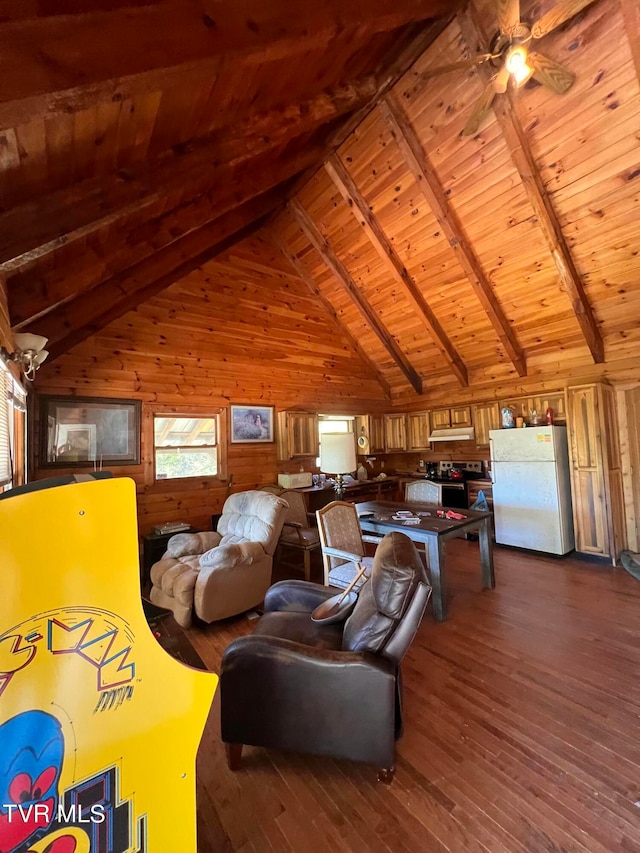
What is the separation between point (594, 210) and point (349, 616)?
4.41m

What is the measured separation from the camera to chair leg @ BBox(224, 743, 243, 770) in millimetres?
1657

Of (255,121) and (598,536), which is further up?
(255,121)

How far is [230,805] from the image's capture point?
1.52 metres

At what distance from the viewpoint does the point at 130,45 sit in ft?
3.66

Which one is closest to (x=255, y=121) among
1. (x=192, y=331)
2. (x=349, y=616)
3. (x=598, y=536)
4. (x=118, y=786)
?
(x=192, y=331)

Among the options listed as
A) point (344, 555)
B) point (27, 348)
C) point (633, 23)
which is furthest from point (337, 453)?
point (633, 23)

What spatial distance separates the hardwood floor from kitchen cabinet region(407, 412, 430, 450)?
4.14 metres

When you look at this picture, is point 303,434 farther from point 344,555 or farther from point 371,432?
point 344,555

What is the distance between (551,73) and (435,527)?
11.5ft

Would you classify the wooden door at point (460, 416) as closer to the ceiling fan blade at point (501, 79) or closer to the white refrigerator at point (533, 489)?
the white refrigerator at point (533, 489)

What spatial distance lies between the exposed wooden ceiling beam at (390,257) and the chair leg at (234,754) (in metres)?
5.11

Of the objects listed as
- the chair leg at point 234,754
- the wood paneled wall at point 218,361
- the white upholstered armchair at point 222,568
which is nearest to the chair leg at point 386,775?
the chair leg at point 234,754

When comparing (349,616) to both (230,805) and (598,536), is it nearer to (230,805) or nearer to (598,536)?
(230,805)

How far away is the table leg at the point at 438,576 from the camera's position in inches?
116
